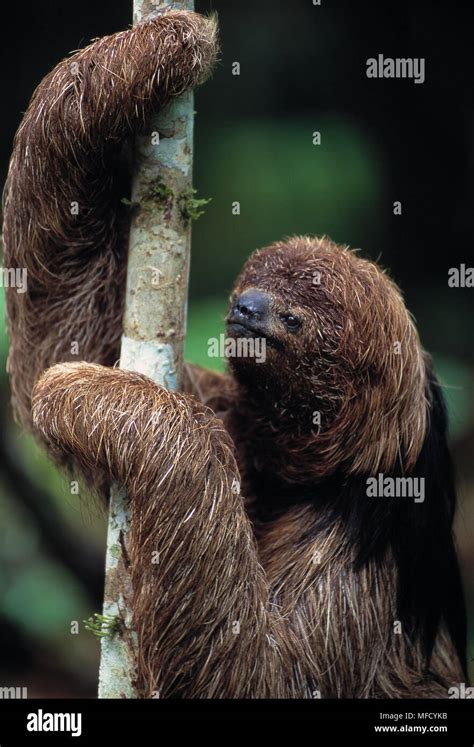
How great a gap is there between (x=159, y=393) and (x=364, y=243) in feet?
25.8

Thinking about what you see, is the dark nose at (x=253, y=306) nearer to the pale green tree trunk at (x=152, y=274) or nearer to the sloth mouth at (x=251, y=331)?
the sloth mouth at (x=251, y=331)

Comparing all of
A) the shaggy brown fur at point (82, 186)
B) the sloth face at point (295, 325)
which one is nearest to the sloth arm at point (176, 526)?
the sloth face at point (295, 325)

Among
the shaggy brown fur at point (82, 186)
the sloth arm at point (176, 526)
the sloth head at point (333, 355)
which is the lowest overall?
the sloth arm at point (176, 526)

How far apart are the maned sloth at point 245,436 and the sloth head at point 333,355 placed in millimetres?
14

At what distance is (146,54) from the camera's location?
5.16 meters

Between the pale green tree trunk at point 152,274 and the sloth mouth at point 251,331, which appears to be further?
the sloth mouth at point 251,331

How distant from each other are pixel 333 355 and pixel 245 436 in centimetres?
125


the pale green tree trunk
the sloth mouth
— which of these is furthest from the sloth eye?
the pale green tree trunk

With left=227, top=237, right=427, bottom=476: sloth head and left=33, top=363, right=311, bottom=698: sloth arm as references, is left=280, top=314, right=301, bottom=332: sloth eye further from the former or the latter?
left=33, top=363, right=311, bottom=698: sloth arm

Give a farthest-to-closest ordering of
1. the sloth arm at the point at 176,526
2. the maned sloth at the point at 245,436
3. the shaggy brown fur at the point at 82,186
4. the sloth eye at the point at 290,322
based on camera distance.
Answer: the sloth eye at the point at 290,322 < the shaggy brown fur at the point at 82,186 < the maned sloth at the point at 245,436 < the sloth arm at the point at 176,526

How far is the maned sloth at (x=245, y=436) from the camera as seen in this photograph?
199 inches

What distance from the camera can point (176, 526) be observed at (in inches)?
197

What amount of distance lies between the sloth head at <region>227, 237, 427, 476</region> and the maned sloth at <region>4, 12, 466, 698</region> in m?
0.01
